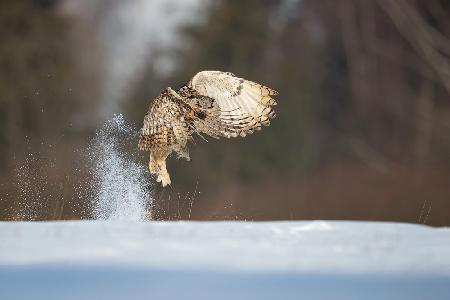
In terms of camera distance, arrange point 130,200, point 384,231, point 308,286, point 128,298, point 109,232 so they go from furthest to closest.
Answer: point 130,200 < point 384,231 < point 109,232 < point 308,286 < point 128,298

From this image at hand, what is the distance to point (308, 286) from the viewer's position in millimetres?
2287

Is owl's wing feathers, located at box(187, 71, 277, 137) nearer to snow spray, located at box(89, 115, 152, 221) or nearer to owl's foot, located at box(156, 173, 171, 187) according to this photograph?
owl's foot, located at box(156, 173, 171, 187)

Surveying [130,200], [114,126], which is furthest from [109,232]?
[114,126]

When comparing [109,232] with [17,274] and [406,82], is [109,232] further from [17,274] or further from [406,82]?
[406,82]

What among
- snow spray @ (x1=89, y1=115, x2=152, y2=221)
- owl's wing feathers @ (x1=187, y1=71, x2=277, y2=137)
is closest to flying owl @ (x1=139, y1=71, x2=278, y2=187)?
owl's wing feathers @ (x1=187, y1=71, x2=277, y2=137)

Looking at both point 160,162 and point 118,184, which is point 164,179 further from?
point 118,184

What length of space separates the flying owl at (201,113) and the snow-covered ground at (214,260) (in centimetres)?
31

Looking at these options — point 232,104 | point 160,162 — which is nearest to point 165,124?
point 160,162

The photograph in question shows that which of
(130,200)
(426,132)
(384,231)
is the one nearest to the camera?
(384,231)

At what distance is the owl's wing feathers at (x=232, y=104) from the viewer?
110 inches

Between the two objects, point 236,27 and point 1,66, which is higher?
point 236,27

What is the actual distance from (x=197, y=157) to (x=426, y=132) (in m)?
1.91

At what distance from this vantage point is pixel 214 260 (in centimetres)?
254

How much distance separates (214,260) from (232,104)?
630 millimetres
